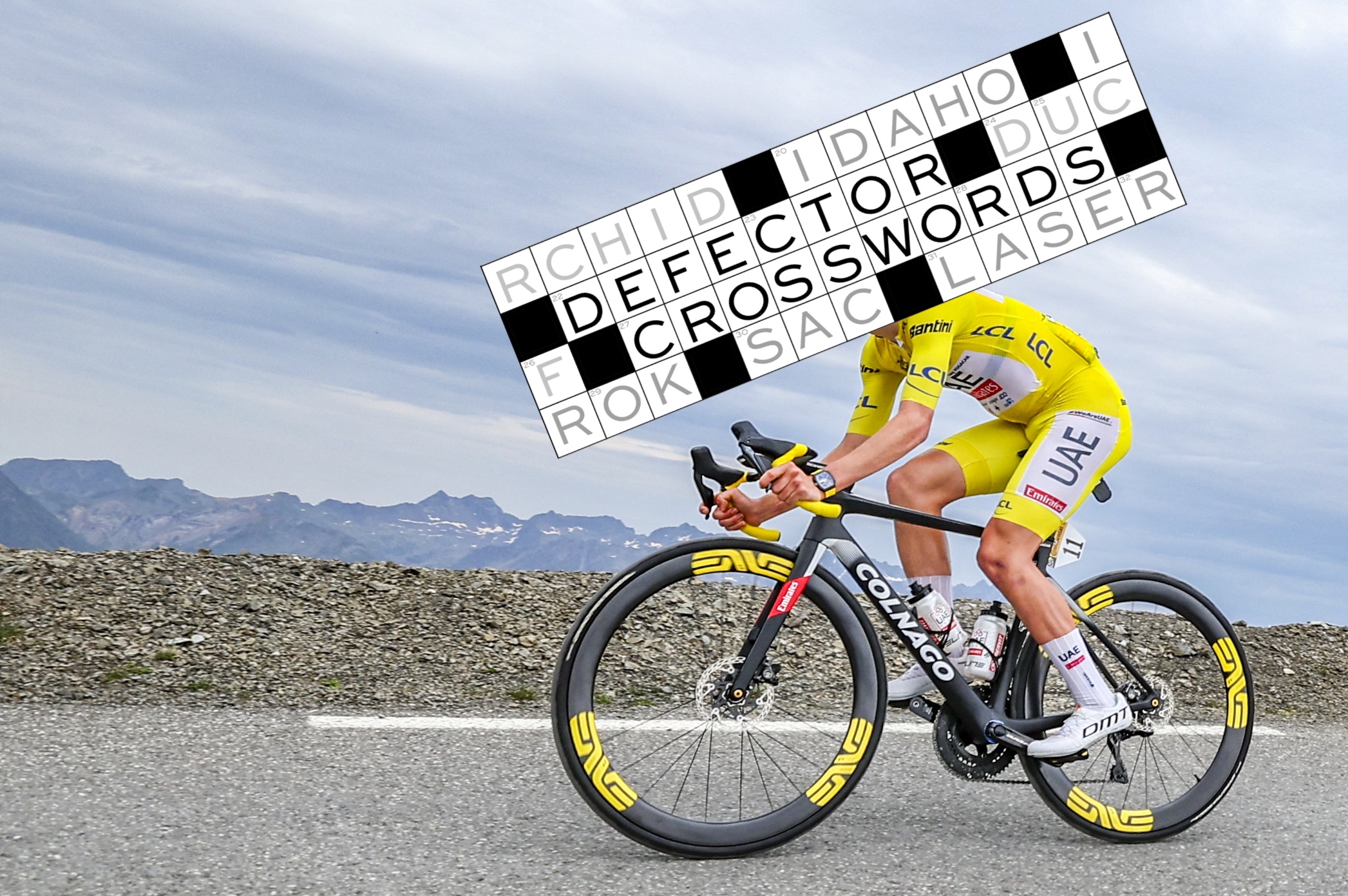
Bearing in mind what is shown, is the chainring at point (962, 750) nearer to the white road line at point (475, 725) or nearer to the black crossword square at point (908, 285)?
the white road line at point (475, 725)

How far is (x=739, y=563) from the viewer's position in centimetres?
350

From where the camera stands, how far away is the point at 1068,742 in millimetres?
3836

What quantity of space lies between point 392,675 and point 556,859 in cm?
219

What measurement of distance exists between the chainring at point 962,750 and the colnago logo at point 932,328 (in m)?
1.23

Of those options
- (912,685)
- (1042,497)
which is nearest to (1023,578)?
(1042,497)

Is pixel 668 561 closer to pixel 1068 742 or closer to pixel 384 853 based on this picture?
pixel 384 853

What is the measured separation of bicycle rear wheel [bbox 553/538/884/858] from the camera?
11.1 ft

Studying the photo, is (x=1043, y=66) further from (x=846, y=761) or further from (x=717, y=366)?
(x=846, y=761)

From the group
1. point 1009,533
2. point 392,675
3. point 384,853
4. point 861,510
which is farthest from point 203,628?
point 1009,533

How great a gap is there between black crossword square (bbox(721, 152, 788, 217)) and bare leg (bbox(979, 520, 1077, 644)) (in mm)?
2269

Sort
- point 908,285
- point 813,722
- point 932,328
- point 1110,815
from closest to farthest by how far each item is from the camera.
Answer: point 932,328 → point 1110,815 → point 813,722 → point 908,285

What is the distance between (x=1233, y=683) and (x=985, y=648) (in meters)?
1.14

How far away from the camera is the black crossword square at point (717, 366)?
17.4 feet
